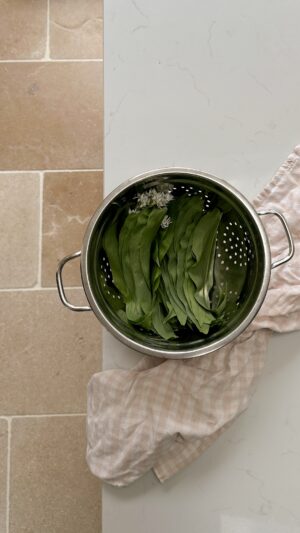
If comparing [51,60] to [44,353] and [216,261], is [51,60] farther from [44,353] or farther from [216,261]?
[216,261]

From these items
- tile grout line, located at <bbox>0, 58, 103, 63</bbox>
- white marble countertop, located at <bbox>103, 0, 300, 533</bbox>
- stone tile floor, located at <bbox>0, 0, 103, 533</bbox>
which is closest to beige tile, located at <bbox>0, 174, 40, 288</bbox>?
stone tile floor, located at <bbox>0, 0, 103, 533</bbox>

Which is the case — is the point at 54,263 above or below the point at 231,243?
below

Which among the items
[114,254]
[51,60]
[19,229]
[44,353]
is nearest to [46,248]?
[19,229]

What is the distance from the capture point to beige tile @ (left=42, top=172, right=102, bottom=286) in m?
1.25

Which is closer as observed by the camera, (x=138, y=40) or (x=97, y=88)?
(x=138, y=40)

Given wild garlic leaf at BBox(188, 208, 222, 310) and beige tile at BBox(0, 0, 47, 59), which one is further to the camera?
beige tile at BBox(0, 0, 47, 59)

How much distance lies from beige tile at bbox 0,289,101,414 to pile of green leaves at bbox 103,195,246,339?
54 cm

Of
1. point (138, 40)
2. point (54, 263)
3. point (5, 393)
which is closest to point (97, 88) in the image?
point (54, 263)

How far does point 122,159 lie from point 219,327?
26 centimetres

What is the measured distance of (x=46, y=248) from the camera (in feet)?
4.12

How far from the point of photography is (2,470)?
1.19 meters

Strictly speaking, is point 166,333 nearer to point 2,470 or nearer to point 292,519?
point 292,519

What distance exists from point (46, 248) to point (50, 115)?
12.3 inches

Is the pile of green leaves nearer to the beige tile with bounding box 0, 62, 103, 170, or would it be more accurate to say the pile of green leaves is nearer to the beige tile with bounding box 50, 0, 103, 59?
the beige tile with bounding box 0, 62, 103, 170
